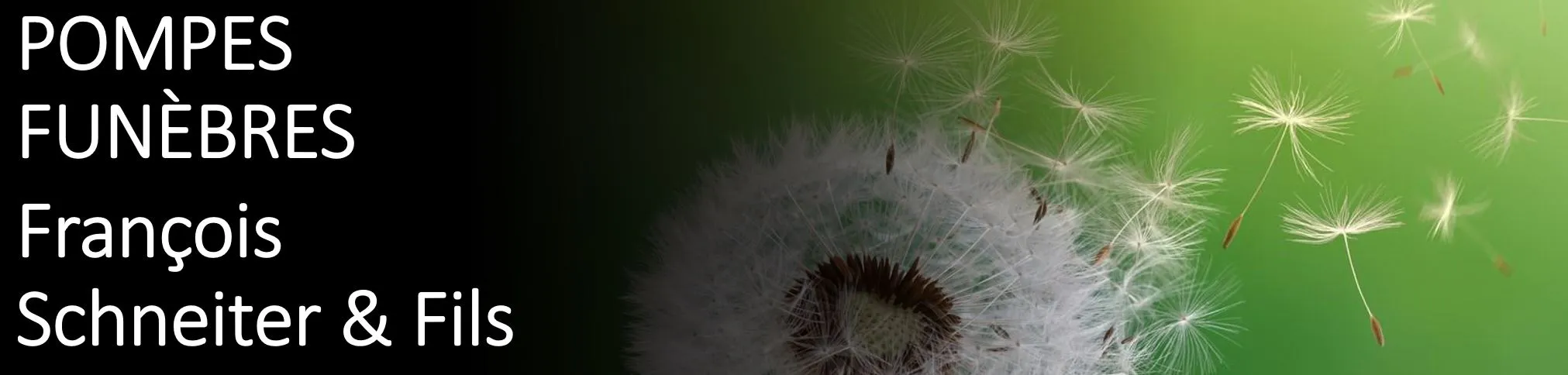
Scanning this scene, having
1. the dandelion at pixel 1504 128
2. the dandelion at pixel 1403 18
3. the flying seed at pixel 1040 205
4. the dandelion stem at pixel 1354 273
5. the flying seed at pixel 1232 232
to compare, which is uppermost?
the dandelion at pixel 1403 18

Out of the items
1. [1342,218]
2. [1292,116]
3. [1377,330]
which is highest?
[1292,116]

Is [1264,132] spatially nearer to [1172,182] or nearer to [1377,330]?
[1172,182]

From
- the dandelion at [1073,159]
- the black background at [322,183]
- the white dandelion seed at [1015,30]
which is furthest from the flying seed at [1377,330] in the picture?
the black background at [322,183]

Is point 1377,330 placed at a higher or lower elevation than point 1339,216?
lower

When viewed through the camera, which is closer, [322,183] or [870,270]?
[870,270]

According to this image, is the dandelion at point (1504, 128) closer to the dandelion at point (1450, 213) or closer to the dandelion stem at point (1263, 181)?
the dandelion at point (1450, 213)

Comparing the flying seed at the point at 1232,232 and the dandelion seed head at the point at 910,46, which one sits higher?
the dandelion seed head at the point at 910,46

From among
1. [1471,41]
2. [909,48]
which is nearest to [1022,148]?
[909,48]
